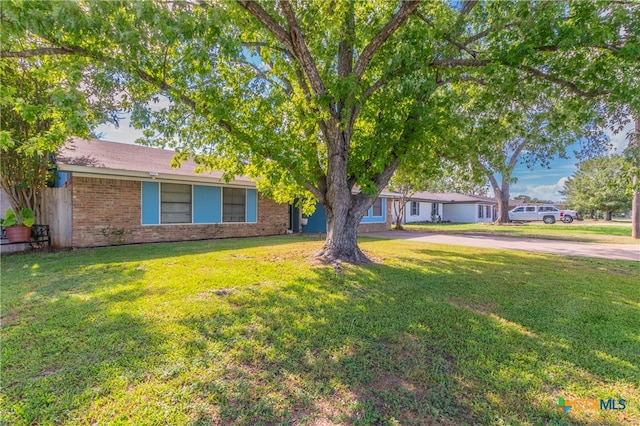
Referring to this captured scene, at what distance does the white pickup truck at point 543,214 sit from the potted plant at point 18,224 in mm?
35835

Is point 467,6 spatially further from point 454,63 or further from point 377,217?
point 377,217

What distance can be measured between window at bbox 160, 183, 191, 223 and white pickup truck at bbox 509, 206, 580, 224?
104ft

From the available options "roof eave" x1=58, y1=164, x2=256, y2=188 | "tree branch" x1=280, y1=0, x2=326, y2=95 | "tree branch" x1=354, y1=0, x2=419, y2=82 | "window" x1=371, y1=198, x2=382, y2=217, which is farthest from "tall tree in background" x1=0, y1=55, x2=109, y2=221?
"window" x1=371, y1=198, x2=382, y2=217

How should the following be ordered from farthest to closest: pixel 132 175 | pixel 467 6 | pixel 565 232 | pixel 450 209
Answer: pixel 450 209, pixel 565 232, pixel 132 175, pixel 467 6

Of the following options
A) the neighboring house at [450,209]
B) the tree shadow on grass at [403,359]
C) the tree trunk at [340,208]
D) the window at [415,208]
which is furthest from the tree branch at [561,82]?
the neighboring house at [450,209]

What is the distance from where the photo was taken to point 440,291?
5160mm

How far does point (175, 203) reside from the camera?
1110cm

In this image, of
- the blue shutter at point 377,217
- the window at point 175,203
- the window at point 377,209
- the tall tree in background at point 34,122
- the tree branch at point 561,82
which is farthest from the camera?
the window at point 377,209

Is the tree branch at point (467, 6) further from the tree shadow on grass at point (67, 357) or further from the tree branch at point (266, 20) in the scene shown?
the tree shadow on grass at point (67, 357)

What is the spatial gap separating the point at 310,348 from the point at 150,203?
9.45 m

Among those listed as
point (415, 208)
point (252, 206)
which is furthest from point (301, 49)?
point (415, 208)

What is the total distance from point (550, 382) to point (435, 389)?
1.04m

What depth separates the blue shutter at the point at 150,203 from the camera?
33.7 feet

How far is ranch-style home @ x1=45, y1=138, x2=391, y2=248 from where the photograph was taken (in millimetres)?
8898
